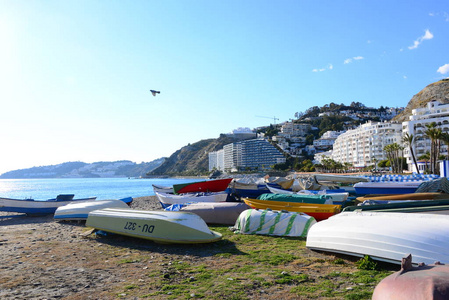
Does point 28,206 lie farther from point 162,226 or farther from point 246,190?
point 162,226

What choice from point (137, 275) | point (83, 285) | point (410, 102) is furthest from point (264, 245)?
point (410, 102)

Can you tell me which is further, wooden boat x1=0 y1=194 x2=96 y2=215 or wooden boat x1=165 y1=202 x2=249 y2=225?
wooden boat x1=0 y1=194 x2=96 y2=215

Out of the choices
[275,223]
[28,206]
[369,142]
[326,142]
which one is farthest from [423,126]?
[326,142]

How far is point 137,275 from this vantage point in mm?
7324

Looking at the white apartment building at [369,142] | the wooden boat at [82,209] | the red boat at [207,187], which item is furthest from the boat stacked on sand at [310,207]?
the white apartment building at [369,142]

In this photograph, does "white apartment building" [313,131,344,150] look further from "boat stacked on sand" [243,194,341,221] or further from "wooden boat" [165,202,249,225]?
"wooden boat" [165,202,249,225]

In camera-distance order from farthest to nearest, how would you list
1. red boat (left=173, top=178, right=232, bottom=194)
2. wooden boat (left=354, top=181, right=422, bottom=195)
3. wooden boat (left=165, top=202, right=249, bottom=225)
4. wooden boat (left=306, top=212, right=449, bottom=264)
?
red boat (left=173, top=178, right=232, bottom=194) → wooden boat (left=354, top=181, right=422, bottom=195) → wooden boat (left=165, top=202, right=249, bottom=225) → wooden boat (left=306, top=212, right=449, bottom=264)

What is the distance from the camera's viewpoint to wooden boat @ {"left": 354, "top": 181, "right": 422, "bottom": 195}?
23312mm

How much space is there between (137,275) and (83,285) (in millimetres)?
1135

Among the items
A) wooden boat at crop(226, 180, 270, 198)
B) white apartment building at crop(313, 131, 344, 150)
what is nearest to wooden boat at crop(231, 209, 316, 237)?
wooden boat at crop(226, 180, 270, 198)

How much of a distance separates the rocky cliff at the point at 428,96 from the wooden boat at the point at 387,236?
133485 millimetres

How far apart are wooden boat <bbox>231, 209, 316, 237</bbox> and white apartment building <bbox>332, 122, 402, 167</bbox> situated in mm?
101475

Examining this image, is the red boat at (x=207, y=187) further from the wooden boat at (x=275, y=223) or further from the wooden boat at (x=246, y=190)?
the wooden boat at (x=275, y=223)

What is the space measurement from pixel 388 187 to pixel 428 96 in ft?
445
